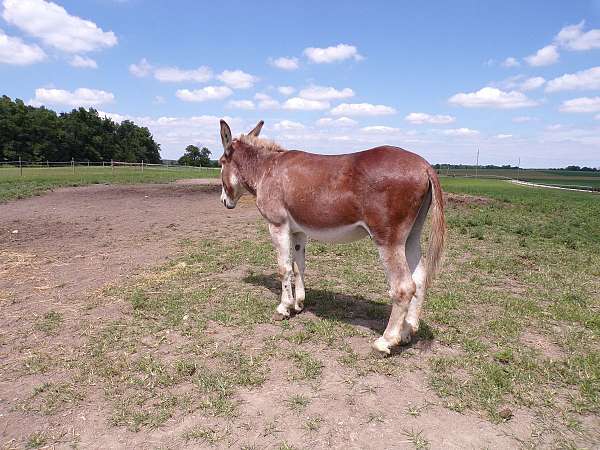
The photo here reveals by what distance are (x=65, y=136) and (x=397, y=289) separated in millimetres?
100669

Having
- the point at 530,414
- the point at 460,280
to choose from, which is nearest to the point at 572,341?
the point at 530,414

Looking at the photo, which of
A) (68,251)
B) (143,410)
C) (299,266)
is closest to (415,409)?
(143,410)

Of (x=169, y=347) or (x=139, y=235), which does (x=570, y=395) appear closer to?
(x=169, y=347)

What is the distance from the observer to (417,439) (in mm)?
3006

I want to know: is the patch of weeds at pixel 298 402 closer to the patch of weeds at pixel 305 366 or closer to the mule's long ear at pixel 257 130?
the patch of weeds at pixel 305 366

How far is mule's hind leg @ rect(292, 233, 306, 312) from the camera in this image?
5582 millimetres

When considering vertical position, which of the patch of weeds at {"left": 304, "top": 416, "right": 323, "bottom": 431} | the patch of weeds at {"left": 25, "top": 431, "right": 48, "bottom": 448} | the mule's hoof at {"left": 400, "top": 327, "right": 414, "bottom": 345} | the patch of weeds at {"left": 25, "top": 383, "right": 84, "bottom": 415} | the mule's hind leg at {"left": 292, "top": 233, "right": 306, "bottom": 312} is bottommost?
the patch of weeds at {"left": 25, "top": 431, "right": 48, "bottom": 448}

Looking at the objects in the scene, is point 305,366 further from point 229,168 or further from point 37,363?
A: point 229,168

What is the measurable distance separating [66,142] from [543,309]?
10094cm

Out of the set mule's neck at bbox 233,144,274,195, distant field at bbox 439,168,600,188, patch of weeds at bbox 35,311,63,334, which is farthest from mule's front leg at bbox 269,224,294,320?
distant field at bbox 439,168,600,188

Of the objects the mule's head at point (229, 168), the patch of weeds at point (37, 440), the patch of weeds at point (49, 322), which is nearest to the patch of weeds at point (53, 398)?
the patch of weeds at point (37, 440)

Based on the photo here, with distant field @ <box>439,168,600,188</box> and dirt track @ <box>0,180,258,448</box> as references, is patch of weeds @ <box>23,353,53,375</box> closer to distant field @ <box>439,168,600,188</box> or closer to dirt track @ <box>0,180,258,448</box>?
dirt track @ <box>0,180,258,448</box>

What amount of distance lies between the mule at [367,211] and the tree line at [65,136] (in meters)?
89.6

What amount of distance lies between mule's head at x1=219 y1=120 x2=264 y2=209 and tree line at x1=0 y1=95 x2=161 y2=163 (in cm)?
8809
